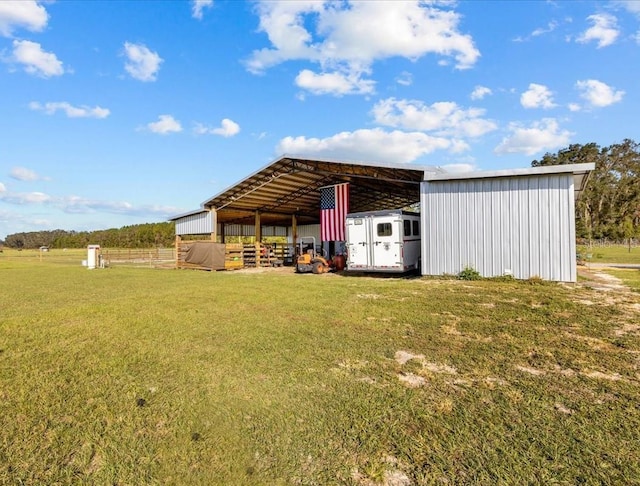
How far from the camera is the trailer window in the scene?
13.6 meters

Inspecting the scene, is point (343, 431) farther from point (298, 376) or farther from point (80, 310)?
point (80, 310)

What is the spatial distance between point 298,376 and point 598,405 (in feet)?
8.82

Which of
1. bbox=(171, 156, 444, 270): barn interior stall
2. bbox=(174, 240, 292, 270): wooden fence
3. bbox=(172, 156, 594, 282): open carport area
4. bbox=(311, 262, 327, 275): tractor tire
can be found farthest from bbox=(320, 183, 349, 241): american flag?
bbox=(174, 240, 292, 270): wooden fence

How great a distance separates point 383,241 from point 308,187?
375 inches

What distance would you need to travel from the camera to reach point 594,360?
4.29 metres

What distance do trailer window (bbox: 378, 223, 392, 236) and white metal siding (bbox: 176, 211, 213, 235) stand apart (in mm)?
11803

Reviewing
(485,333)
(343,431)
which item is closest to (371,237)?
(485,333)

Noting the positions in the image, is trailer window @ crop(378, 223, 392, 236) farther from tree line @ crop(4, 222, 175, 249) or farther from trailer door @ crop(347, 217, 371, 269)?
tree line @ crop(4, 222, 175, 249)

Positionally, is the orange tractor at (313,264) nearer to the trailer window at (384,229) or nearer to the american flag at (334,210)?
the american flag at (334,210)

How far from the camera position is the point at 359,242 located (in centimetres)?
1435

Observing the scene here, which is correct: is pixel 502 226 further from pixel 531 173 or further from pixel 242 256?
pixel 242 256

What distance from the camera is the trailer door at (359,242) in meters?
14.1

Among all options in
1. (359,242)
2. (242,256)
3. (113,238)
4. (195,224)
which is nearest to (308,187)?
(242,256)

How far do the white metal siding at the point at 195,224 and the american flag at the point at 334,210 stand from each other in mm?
7478
